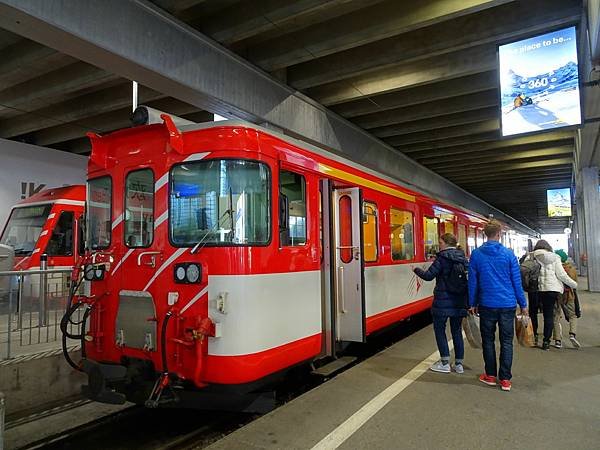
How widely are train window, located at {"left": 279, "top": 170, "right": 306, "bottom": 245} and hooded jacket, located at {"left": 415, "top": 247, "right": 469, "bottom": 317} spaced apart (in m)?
1.73

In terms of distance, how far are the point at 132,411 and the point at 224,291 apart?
2.55m

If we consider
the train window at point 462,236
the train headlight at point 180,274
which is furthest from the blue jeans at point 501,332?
the train window at point 462,236

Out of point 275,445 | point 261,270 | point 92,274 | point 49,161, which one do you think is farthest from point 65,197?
point 275,445

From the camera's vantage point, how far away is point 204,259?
13.1 ft

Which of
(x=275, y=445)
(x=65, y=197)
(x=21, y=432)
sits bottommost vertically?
(x=21, y=432)

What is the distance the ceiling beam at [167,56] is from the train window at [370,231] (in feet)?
10.2

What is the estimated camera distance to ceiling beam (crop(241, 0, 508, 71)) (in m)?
6.76

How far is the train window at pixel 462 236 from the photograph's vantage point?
11.7 meters

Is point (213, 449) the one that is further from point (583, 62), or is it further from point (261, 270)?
point (583, 62)

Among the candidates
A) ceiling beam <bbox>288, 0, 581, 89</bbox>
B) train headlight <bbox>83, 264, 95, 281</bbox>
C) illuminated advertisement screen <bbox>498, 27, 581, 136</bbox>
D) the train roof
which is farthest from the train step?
the train roof

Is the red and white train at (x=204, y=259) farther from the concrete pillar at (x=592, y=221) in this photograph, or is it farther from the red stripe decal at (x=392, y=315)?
the concrete pillar at (x=592, y=221)

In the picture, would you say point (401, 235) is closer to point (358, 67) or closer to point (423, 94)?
point (358, 67)

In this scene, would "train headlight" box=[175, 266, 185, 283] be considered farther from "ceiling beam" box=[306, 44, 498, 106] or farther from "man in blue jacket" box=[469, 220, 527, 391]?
"ceiling beam" box=[306, 44, 498, 106]

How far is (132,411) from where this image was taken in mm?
5301
